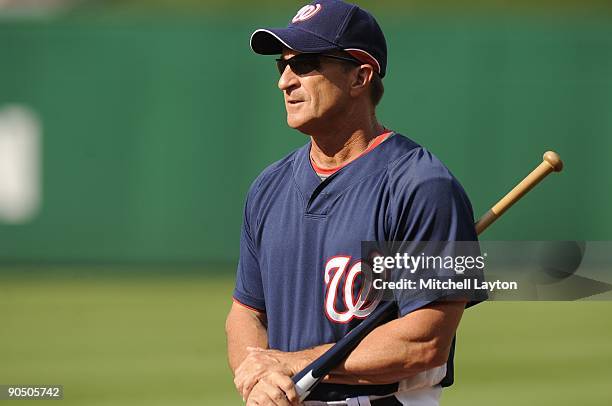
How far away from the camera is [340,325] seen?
392cm

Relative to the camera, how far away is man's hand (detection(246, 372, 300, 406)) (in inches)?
149

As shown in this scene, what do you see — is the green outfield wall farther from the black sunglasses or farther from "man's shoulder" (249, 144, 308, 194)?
the black sunglasses

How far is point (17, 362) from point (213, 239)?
192 inches

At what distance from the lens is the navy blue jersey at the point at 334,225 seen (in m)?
3.76

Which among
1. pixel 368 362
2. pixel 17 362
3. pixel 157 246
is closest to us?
pixel 368 362

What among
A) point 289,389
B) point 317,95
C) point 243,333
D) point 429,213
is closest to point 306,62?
point 317,95

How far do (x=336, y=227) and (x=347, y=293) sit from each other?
23cm

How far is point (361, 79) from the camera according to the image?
4.14 metres

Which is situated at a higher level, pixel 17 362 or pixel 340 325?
pixel 340 325

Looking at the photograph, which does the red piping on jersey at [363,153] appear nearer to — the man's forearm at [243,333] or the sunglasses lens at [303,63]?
the sunglasses lens at [303,63]

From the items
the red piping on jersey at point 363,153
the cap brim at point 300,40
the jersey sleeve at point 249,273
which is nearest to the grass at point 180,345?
the jersey sleeve at point 249,273

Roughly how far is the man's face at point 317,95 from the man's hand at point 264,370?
80cm

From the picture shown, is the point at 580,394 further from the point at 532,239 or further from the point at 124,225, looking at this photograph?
the point at 124,225

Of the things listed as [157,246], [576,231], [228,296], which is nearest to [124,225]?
[157,246]
